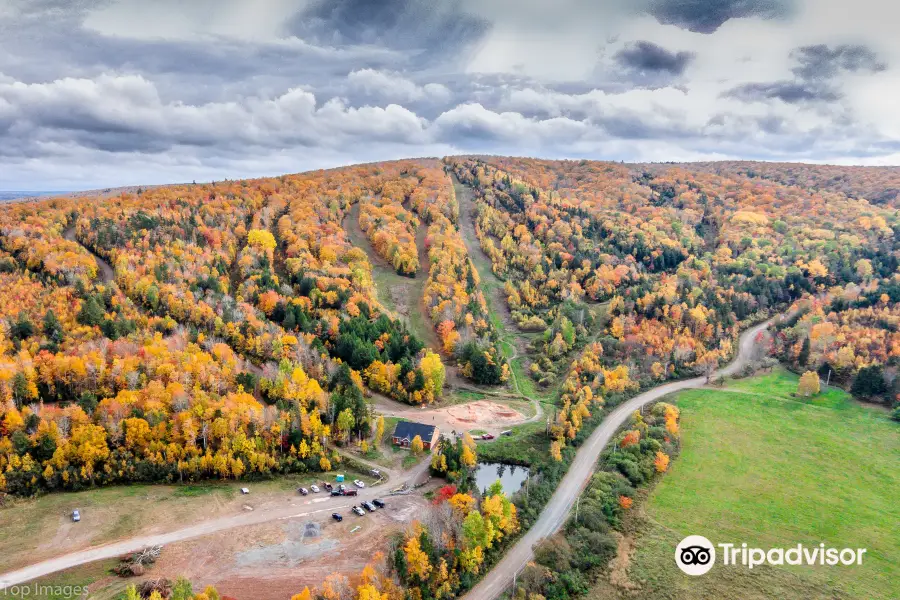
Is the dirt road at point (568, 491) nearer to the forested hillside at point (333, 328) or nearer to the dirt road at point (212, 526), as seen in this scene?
the forested hillside at point (333, 328)

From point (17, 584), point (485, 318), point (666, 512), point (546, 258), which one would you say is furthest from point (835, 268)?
point (17, 584)

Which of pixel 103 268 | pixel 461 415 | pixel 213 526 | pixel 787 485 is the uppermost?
pixel 103 268

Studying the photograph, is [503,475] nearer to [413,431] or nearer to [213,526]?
[413,431]

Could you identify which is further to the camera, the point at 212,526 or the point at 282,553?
the point at 212,526

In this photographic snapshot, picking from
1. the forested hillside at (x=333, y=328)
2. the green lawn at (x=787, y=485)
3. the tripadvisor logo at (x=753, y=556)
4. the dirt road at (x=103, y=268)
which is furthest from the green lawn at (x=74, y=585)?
the dirt road at (x=103, y=268)

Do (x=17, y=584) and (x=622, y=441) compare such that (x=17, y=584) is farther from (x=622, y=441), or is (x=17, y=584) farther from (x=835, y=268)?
(x=835, y=268)

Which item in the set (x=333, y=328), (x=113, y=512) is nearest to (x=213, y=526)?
(x=113, y=512)
